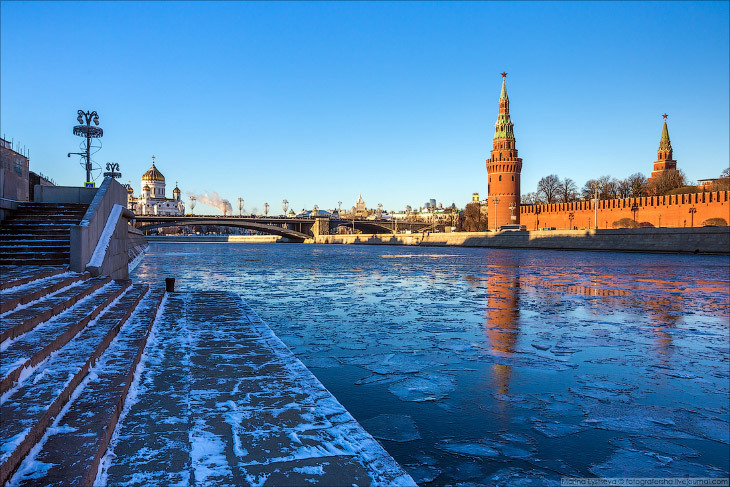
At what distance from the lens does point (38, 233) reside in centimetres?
1036

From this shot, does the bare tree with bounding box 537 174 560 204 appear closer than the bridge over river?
No

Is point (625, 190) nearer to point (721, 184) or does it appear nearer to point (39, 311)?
point (721, 184)

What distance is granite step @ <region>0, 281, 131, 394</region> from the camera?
370cm

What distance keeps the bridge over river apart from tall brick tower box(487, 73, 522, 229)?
25.3 meters

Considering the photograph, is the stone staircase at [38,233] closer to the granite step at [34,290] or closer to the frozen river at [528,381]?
the granite step at [34,290]

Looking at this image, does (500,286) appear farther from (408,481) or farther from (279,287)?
(408,481)

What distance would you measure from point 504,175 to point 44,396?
9094 cm

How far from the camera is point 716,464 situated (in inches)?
134

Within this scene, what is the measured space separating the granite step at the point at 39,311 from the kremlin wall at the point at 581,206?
5471 centimetres

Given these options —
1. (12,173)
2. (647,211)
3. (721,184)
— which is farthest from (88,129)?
(721,184)

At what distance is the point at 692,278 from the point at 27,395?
20.0 meters

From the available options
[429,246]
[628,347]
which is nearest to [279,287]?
[628,347]

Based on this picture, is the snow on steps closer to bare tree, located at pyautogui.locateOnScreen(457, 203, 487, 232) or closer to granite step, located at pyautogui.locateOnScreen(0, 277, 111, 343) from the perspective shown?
granite step, located at pyautogui.locateOnScreen(0, 277, 111, 343)

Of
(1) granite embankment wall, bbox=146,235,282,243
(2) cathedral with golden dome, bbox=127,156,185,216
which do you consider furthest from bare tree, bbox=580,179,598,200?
(2) cathedral with golden dome, bbox=127,156,185,216
